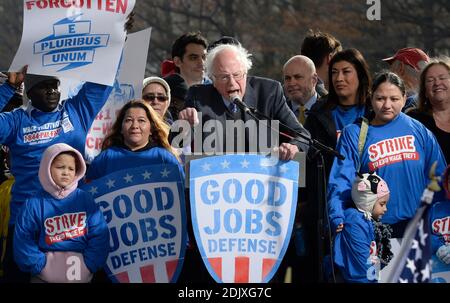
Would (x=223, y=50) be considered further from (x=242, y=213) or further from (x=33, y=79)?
(x=33, y=79)

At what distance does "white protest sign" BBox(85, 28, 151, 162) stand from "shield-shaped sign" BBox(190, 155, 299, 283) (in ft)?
4.63

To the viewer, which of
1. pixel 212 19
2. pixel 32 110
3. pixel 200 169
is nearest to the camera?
pixel 200 169

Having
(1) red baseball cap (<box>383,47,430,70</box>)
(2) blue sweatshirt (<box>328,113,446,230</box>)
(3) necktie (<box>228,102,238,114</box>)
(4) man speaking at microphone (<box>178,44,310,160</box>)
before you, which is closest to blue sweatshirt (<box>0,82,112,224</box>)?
(4) man speaking at microphone (<box>178,44,310,160</box>)

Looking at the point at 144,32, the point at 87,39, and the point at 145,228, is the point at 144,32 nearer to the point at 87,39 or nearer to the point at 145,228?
the point at 87,39

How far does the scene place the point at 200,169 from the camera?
10.4 metres

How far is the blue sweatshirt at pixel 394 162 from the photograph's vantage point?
1057 centimetres

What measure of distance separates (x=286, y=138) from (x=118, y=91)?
1.76 m

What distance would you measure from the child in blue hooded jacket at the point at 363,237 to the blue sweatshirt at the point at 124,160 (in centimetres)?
123

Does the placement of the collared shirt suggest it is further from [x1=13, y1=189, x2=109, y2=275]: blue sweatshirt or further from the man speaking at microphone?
[x1=13, y1=189, x2=109, y2=275]: blue sweatshirt

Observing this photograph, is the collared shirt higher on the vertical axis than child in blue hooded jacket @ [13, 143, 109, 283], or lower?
higher

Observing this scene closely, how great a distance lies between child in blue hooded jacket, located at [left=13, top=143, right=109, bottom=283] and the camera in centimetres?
1041

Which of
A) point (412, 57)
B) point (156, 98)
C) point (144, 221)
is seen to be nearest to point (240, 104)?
point (144, 221)

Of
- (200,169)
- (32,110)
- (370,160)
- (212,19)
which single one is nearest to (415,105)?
(370,160)

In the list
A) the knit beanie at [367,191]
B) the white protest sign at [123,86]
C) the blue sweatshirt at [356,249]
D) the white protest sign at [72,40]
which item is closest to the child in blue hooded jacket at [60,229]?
the white protest sign at [72,40]
